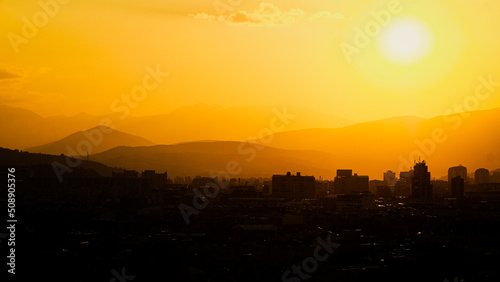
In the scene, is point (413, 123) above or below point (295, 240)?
above

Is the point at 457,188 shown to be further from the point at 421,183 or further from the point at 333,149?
the point at 333,149

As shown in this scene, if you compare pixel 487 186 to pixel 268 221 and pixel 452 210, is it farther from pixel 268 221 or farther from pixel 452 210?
pixel 268 221

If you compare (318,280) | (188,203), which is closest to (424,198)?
(188,203)

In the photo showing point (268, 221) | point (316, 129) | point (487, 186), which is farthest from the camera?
point (316, 129)

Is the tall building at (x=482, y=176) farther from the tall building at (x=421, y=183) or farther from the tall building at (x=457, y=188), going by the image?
the tall building at (x=421, y=183)

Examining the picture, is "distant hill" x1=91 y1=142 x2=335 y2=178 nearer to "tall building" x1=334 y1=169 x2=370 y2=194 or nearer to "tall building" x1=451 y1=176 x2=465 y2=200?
"tall building" x1=334 y1=169 x2=370 y2=194

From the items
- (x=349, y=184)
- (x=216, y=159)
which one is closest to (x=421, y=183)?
(x=349, y=184)
